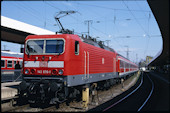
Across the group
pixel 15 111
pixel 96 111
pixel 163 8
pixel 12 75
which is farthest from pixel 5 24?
pixel 163 8

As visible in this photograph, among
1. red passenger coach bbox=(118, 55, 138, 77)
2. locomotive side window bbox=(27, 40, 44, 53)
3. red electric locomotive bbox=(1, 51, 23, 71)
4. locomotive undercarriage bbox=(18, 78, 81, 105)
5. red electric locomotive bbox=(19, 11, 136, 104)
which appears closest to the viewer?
locomotive undercarriage bbox=(18, 78, 81, 105)

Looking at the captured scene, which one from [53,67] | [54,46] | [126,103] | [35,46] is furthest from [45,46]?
[126,103]

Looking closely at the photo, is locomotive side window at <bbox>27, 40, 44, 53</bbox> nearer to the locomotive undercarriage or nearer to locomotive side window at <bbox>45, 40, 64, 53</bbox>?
locomotive side window at <bbox>45, 40, 64, 53</bbox>

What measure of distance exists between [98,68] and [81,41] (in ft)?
12.6

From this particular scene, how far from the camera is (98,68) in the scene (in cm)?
1432

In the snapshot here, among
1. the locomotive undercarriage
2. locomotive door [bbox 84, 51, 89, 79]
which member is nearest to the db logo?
the locomotive undercarriage

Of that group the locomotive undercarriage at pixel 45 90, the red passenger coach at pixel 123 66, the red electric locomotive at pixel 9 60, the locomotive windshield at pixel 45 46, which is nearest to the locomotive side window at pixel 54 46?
the locomotive windshield at pixel 45 46

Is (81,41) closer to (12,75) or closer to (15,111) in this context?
(15,111)

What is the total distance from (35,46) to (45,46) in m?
0.66

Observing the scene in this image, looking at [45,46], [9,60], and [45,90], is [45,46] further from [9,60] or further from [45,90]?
[9,60]

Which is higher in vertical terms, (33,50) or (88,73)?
(33,50)

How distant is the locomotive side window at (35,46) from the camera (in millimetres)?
10330

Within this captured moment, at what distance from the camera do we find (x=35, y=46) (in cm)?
1048

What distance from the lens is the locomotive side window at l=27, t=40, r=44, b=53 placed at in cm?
1033
